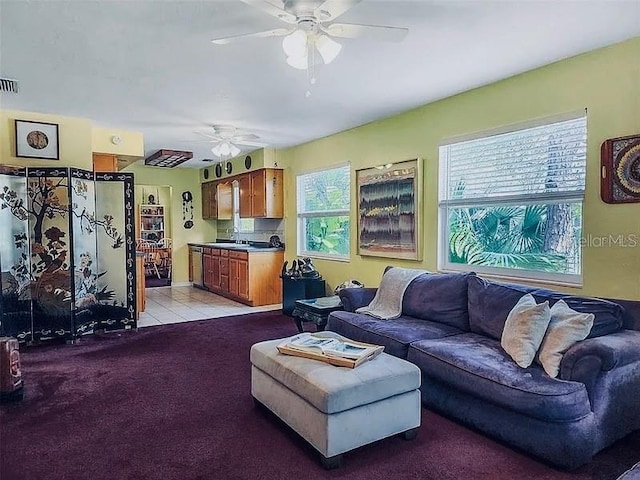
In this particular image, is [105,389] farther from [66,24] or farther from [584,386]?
[584,386]

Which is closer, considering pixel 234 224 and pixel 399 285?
pixel 399 285

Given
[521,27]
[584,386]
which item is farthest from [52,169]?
[584,386]

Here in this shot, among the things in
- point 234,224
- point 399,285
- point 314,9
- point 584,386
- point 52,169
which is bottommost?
point 584,386

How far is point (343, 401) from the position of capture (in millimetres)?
2193

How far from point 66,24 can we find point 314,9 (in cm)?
153

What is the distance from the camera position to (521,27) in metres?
2.68

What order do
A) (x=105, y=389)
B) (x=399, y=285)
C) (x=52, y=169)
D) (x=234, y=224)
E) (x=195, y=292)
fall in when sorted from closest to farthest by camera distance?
(x=105, y=389) < (x=399, y=285) < (x=52, y=169) < (x=195, y=292) < (x=234, y=224)

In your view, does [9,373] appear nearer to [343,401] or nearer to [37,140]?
[343,401]

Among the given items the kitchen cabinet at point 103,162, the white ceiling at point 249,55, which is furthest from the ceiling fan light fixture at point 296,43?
the kitchen cabinet at point 103,162

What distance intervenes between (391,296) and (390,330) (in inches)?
25.7

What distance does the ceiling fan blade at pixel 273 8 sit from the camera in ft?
6.49

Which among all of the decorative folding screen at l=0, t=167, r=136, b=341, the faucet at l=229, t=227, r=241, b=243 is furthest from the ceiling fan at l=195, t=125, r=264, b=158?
the faucet at l=229, t=227, r=241, b=243

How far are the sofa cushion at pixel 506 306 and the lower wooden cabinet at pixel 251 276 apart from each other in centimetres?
381

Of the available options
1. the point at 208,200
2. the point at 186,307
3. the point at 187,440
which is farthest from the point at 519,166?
the point at 208,200
